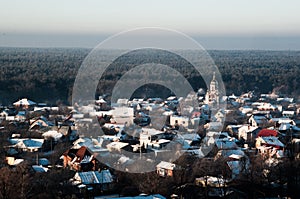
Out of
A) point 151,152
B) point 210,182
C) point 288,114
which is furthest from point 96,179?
point 288,114

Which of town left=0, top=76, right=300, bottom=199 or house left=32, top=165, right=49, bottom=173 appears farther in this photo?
house left=32, top=165, right=49, bottom=173

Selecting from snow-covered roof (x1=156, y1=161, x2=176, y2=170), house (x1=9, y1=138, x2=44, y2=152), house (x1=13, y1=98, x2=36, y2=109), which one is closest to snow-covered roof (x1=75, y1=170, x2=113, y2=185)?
snow-covered roof (x1=156, y1=161, x2=176, y2=170)

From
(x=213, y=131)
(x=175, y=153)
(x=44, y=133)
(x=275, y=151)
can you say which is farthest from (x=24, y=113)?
(x=275, y=151)

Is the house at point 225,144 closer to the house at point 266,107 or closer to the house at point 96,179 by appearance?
the house at point 96,179

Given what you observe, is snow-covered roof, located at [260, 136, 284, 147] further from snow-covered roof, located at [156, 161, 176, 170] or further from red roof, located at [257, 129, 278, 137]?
snow-covered roof, located at [156, 161, 176, 170]

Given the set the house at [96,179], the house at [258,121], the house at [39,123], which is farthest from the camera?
the house at [258,121]

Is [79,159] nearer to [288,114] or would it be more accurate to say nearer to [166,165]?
[166,165]

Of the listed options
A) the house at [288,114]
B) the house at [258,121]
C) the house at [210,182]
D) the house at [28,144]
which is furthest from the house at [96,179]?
the house at [288,114]
